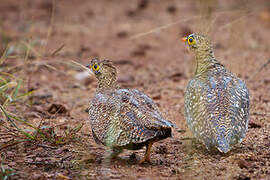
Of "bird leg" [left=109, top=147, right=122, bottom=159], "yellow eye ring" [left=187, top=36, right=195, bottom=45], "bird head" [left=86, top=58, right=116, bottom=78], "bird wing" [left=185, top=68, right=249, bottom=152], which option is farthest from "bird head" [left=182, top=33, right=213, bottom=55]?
"bird leg" [left=109, top=147, right=122, bottom=159]

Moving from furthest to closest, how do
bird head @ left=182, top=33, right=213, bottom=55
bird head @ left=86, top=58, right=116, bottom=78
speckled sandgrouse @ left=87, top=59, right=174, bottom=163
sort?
bird head @ left=182, top=33, right=213, bottom=55 → bird head @ left=86, top=58, right=116, bottom=78 → speckled sandgrouse @ left=87, top=59, right=174, bottom=163

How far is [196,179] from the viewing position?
4043 millimetres

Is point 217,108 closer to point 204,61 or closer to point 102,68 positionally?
point 204,61

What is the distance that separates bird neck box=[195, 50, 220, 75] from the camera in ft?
18.0

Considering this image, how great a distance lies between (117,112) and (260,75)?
421 centimetres

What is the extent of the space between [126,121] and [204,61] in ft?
5.73

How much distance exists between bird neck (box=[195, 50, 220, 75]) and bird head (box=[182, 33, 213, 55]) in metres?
0.04

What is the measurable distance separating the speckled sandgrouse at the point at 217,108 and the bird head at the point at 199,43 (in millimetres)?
327

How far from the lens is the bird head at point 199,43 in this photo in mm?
5638

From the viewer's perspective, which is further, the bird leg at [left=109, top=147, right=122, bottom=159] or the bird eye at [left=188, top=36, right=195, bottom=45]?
the bird eye at [left=188, top=36, right=195, bottom=45]

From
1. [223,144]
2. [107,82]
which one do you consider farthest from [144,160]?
[107,82]

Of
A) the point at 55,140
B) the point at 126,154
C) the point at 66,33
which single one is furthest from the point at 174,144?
the point at 66,33

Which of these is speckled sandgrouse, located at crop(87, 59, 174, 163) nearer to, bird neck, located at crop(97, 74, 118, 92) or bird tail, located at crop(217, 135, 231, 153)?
bird neck, located at crop(97, 74, 118, 92)

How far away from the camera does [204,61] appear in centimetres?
554
